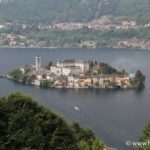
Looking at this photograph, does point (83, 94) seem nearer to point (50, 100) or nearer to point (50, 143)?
point (50, 100)

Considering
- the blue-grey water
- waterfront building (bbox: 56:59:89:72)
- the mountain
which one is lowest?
the blue-grey water

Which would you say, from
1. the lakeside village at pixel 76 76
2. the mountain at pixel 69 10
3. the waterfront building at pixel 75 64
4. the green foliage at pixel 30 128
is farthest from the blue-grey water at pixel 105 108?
the mountain at pixel 69 10

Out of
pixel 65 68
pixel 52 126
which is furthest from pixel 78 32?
pixel 52 126

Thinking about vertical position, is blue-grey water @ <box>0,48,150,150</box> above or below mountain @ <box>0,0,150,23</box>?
below

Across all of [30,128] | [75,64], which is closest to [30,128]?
[30,128]

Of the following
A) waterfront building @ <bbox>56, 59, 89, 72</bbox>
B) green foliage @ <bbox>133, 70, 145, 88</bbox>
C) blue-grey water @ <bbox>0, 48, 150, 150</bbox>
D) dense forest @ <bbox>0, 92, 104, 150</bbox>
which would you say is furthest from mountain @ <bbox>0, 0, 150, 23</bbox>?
dense forest @ <bbox>0, 92, 104, 150</bbox>

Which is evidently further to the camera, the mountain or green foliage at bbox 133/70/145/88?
the mountain

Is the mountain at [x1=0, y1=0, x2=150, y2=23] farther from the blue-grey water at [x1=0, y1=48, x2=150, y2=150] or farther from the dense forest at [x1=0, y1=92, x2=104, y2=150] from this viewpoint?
the dense forest at [x1=0, y1=92, x2=104, y2=150]
